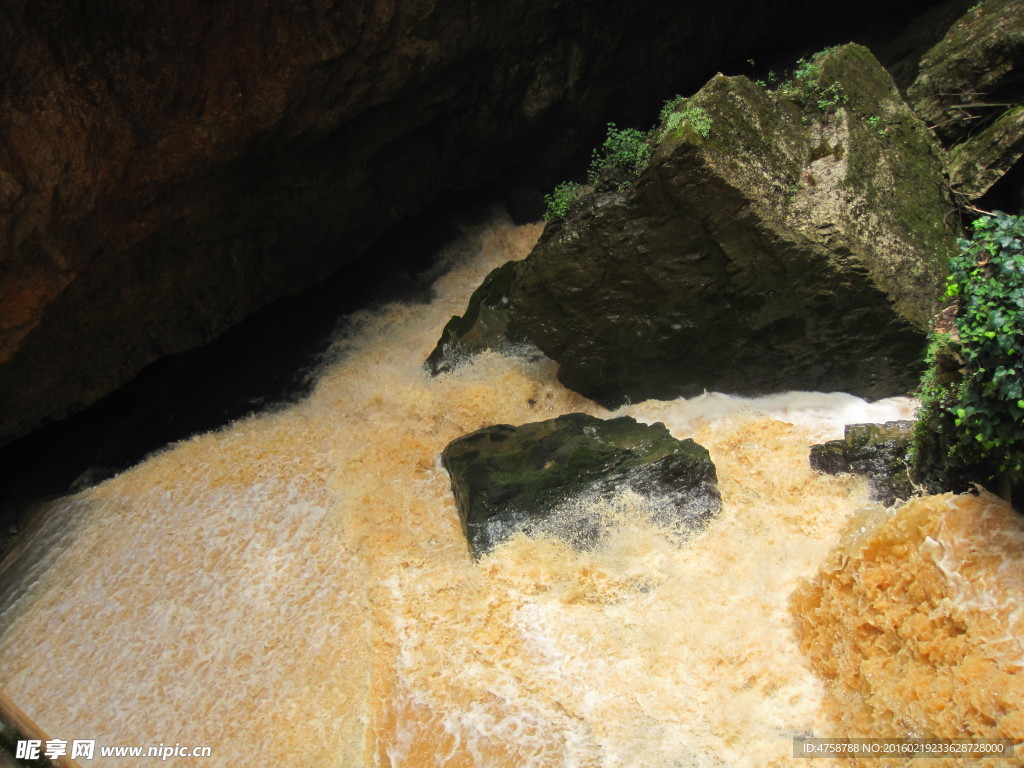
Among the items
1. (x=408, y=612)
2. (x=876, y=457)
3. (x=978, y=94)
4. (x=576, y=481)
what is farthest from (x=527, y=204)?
(x=408, y=612)

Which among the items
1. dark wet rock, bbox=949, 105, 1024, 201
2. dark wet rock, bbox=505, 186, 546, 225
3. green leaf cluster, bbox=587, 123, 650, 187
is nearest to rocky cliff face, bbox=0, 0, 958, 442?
dark wet rock, bbox=505, 186, 546, 225

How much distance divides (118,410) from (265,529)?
3.25 metres

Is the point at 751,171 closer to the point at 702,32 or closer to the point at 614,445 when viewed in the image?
the point at 614,445

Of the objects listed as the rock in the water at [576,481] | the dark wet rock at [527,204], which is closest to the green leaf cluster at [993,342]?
the rock in the water at [576,481]

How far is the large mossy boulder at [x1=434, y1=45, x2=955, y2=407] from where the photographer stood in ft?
21.7

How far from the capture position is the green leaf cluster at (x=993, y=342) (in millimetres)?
4258

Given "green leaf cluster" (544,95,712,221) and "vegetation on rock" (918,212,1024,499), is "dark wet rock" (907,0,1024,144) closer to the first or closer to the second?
"green leaf cluster" (544,95,712,221)

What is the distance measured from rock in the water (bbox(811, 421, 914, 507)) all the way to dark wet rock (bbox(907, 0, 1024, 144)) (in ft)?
11.4

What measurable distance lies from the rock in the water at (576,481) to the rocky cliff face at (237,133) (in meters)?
3.72

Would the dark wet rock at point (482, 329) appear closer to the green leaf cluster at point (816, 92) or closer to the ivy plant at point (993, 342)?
the green leaf cluster at point (816, 92)

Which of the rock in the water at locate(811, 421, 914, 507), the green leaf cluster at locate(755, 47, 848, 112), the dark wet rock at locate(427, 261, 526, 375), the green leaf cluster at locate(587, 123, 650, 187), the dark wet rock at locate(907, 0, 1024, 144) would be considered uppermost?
the green leaf cluster at locate(587, 123, 650, 187)

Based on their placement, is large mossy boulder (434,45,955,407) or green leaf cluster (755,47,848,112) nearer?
large mossy boulder (434,45,955,407)

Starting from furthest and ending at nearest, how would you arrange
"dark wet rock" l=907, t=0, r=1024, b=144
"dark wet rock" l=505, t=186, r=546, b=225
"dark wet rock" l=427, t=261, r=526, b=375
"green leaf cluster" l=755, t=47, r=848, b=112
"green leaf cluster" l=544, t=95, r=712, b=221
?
1. "dark wet rock" l=505, t=186, r=546, b=225
2. "dark wet rock" l=427, t=261, r=526, b=375
3. "dark wet rock" l=907, t=0, r=1024, b=144
4. "green leaf cluster" l=755, t=47, r=848, b=112
5. "green leaf cluster" l=544, t=95, r=712, b=221

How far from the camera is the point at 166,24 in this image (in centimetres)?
599
